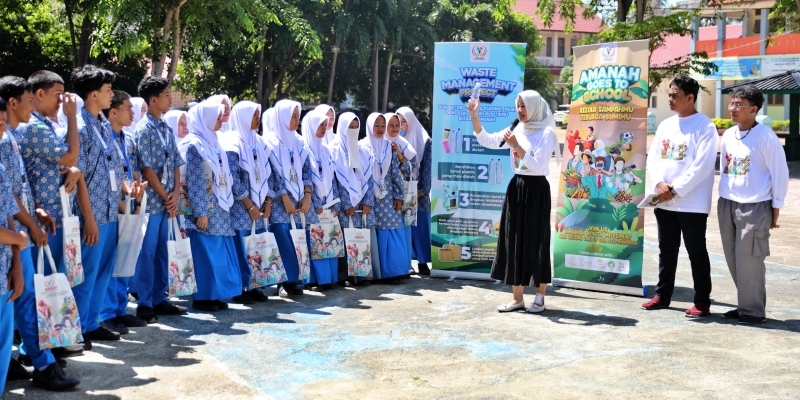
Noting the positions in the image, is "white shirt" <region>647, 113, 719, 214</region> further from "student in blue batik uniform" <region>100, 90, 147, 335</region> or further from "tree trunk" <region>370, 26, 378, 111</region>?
"tree trunk" <region>370, 26, 378, 111</region>

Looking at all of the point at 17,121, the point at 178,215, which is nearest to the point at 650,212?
the point at 178,215

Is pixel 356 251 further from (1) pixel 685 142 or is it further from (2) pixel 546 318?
(1) pixel 685 142

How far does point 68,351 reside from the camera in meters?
4.96

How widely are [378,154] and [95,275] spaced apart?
125 inches

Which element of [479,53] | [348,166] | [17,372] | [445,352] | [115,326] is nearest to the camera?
[17,372]

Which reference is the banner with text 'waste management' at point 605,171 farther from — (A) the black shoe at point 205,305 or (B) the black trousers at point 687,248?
(A) the black shoe at point 205,305

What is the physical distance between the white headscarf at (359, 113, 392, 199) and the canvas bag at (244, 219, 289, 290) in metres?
1.25

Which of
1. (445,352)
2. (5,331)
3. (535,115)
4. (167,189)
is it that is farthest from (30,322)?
(535,115)

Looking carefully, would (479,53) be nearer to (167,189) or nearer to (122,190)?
(167,189)

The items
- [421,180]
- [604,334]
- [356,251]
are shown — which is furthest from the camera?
[421,180]

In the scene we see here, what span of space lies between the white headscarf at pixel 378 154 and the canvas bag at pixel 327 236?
474 millimetres

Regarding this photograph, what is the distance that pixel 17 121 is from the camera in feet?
14.1

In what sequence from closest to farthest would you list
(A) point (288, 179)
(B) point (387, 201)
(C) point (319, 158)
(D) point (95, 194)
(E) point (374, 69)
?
(D) point (95, 194)
(A) point (288, 179)
(C) point (319, 158)
(B) point (387, 201)
(E) point (374, 69)

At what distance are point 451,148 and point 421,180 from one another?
1.68 ft
